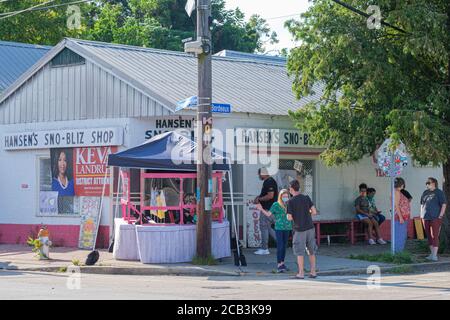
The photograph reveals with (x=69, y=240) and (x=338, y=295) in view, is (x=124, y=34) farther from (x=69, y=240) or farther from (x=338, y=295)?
(x=338, y=295)

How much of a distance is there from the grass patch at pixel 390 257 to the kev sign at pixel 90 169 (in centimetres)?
670

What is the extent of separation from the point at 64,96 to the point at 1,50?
416 inches

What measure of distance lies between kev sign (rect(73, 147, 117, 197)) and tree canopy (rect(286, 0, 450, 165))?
16.5 ft

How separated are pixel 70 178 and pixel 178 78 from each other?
3946mm

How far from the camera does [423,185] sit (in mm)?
27016

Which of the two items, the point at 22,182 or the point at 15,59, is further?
the point at 15,59

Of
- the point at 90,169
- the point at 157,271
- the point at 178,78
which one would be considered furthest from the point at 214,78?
the point at 157,271

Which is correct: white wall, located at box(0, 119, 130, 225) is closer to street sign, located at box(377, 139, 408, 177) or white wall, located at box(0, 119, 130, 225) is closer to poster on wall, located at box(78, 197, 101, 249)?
poster on wall, located at box(78, 197, 101, 249)

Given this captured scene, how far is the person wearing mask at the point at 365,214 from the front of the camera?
936 inches

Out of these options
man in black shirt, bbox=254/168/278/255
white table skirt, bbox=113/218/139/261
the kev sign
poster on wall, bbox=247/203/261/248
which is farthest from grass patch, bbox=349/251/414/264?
the kev sign

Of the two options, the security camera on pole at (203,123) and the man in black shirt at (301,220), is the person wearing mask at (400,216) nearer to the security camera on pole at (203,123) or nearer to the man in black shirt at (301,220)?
the man in black shirt at (301,220)

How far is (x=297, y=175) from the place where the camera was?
23656mm

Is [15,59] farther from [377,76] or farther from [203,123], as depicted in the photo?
[377,76]

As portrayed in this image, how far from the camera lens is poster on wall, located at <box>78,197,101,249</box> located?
72.5 ft
